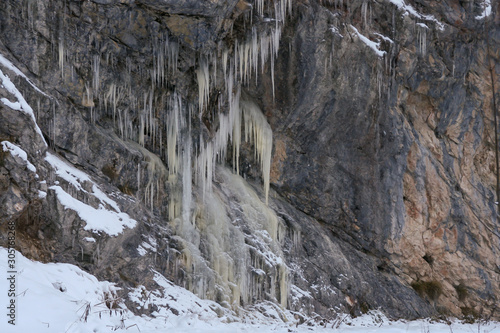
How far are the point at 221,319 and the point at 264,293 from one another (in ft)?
8.19

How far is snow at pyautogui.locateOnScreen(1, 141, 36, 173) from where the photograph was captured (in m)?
7.49

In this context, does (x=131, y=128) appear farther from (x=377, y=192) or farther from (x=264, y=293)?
(x=377, y=192)

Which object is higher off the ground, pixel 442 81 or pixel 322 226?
pixel 442 81

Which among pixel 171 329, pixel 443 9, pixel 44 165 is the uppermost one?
pixel 443 9

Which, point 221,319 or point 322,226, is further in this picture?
point 322,226

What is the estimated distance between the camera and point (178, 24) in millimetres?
10484

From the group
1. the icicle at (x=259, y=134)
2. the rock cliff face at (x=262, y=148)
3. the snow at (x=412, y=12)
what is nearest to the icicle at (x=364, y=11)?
the rock cliff face at (x=262, y=148)

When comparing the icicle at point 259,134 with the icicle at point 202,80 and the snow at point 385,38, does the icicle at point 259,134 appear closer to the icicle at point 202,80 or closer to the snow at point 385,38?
the icicle at point 202,80

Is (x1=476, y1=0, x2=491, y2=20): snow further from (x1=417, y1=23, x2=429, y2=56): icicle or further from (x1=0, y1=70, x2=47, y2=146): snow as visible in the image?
(x1=0, y1=70, x2=47, y2=146): snow

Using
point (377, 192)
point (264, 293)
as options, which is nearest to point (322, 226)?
point (377, 192)

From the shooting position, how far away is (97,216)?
29.2 feet

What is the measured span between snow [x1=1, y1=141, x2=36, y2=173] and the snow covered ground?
1.37 meters

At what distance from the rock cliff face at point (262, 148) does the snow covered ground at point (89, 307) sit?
0.46 m

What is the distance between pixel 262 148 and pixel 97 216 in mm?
5446
